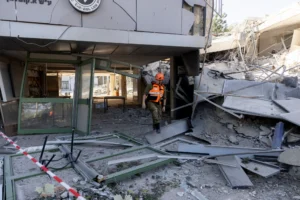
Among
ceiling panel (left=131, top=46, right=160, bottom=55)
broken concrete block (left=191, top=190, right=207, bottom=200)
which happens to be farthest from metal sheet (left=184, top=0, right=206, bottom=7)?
broken concrete block (left=191, top=190, right=207, bottom=200)

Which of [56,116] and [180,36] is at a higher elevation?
[180,36]

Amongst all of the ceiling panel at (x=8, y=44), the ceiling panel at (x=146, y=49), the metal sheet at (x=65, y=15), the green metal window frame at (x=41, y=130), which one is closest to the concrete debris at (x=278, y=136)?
the ceiling panel at (x=146, y=49)

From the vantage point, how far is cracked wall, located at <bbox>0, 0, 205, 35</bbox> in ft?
16.7

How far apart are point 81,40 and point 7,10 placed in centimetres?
159

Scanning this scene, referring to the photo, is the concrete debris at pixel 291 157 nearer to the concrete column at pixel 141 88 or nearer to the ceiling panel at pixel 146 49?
the ceiling panel at pixel 146 49

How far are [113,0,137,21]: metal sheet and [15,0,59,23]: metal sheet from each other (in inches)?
60.0

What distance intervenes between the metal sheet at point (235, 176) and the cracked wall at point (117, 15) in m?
3.77

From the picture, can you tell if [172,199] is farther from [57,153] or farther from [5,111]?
[5,111]

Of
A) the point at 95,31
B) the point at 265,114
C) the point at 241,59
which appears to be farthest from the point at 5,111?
the point at 241,59

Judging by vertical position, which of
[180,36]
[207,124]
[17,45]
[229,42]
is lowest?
[207,124]

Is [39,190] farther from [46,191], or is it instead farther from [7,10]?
[7,10]

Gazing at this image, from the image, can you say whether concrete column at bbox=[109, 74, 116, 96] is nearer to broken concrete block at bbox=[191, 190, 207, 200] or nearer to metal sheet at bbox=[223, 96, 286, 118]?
metal sheet at bbox=[223, 96, 286, 118]

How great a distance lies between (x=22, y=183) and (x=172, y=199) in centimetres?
234

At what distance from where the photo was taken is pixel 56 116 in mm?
7023
